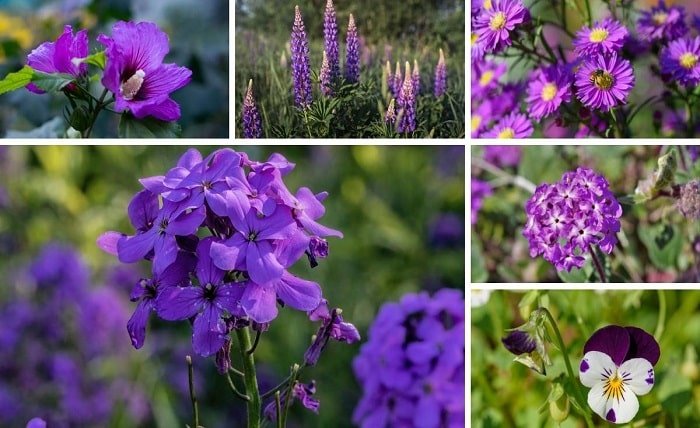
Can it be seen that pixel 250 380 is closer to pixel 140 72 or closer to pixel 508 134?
pixel 140 72

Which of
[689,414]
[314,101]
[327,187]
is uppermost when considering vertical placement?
[314,101]

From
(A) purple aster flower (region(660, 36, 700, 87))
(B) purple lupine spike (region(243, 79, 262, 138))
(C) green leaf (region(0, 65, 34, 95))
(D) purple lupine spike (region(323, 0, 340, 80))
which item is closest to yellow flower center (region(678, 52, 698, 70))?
(A) purple aster flower (region(660, 36, 700, 87))

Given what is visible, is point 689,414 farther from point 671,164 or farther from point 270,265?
point 270,265

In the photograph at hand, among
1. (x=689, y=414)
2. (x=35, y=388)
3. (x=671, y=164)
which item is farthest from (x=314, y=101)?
(x=689, y=414)

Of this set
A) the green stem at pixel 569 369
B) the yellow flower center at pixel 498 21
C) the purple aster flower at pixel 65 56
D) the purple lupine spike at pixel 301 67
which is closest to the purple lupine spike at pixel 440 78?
the yellow flower center at pixel 498 21

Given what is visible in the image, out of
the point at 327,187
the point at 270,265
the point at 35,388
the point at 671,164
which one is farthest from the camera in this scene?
the point at 327,187

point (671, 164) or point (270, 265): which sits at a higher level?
point (671, 164)
